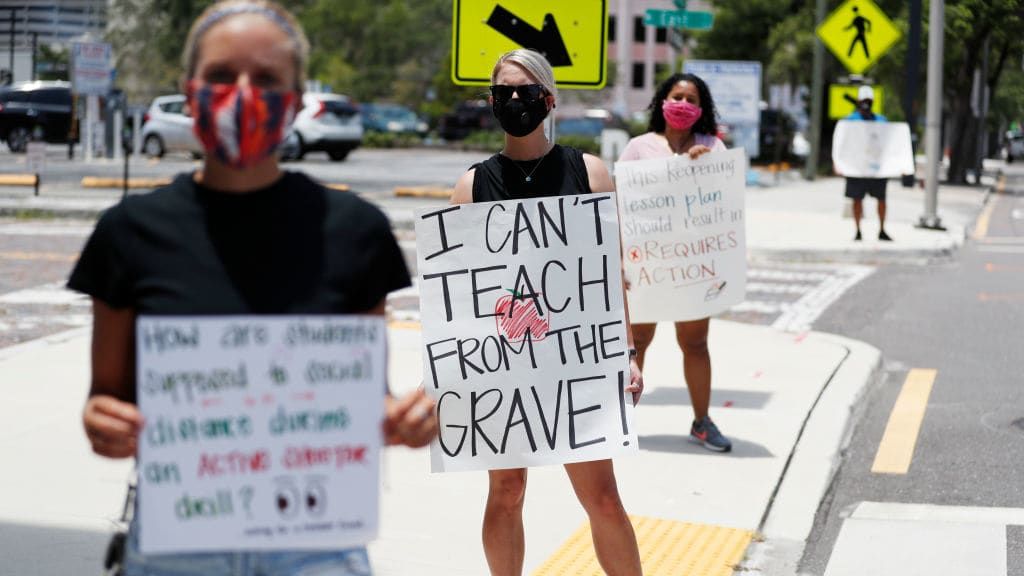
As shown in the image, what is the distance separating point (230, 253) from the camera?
8.45 feet

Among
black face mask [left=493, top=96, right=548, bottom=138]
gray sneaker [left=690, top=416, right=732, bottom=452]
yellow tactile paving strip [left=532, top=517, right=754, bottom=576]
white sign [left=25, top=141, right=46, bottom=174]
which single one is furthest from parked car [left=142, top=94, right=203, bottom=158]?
black face mask [left=493, top=96, right=548, bottom=138]

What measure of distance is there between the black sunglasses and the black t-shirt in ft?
5.59

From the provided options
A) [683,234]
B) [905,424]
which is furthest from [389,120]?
[683,234]

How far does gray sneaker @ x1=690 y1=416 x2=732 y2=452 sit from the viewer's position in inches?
281

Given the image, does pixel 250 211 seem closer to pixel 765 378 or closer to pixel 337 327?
pixel 337 327

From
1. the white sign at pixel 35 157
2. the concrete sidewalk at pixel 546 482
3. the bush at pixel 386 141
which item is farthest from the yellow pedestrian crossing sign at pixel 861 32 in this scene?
the bush at pixel 386 141

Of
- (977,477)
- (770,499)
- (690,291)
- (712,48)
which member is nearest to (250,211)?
(770,499)

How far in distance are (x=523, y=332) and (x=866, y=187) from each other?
15.0 meters

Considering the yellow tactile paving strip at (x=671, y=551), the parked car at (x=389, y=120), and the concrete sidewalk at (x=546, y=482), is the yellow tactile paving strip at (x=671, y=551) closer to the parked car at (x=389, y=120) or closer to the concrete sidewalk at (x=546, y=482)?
the concrete sidewalk at (x=546, y=482)

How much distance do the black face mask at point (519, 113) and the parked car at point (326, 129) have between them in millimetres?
32123

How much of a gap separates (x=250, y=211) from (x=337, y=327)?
0.85ft

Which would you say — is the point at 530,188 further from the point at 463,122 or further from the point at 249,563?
the point at 463,122

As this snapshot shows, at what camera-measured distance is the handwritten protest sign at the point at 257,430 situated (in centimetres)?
251

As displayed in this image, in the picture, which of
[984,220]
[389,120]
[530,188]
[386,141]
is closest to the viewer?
[530,188]
